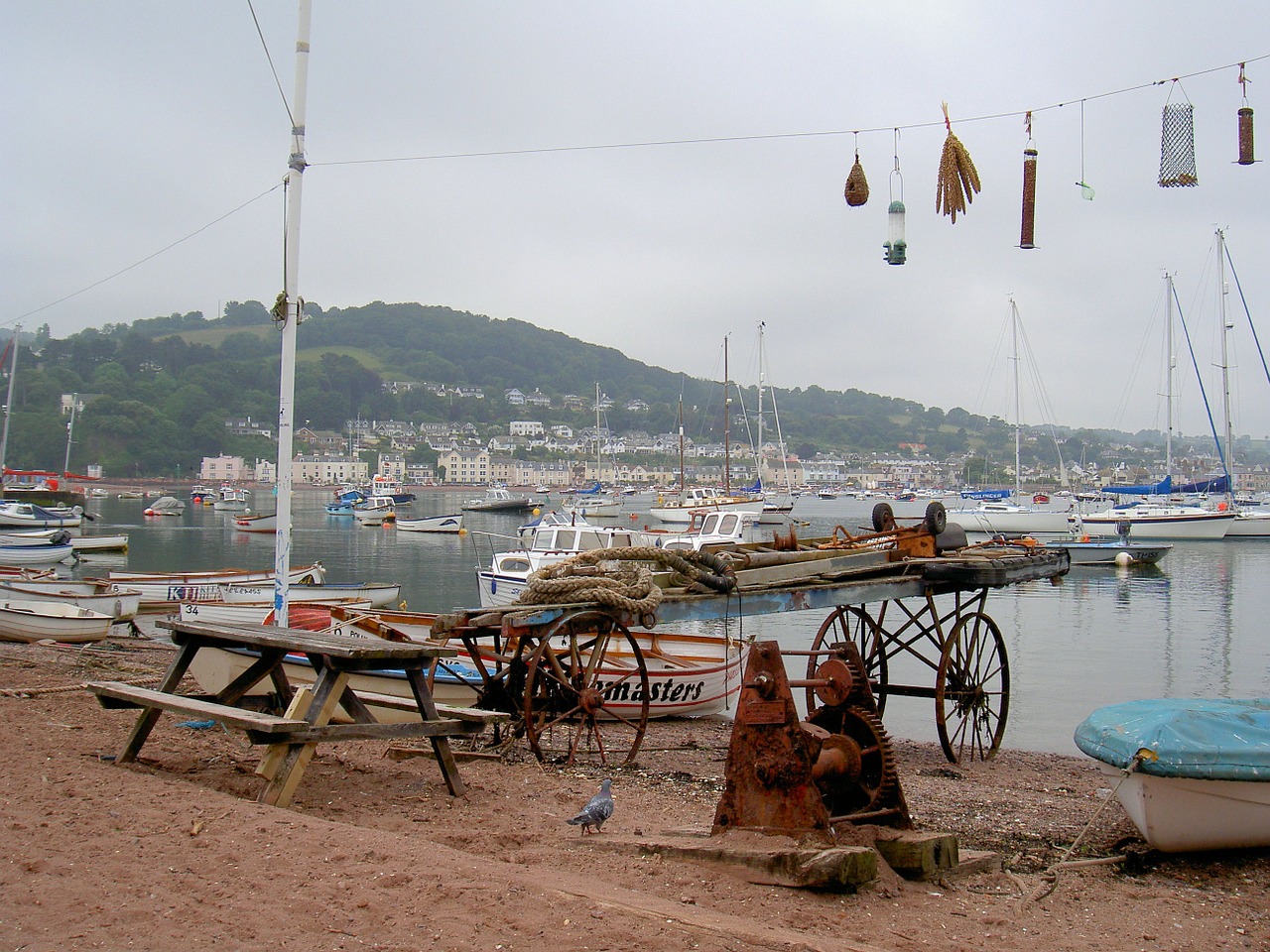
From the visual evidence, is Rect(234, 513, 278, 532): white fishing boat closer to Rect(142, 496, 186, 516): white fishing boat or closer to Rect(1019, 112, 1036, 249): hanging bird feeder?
Rect(142, 496, 186, 516): white fishing boat

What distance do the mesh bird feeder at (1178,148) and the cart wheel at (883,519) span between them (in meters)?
4.45

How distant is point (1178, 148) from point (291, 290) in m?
9.74

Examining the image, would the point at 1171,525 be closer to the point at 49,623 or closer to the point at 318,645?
the point at 49,623

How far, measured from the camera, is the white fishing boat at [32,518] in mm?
51781

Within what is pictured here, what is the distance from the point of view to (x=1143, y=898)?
21.8 ft

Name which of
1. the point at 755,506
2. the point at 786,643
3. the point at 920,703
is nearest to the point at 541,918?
the point at 920,703

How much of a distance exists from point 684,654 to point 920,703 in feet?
15.1

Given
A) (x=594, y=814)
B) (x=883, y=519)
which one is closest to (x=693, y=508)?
(x=883, y=519)

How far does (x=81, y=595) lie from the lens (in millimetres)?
21953

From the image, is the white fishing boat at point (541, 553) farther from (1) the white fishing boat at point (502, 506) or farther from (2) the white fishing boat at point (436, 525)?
(1) the white fishing boat at point (502, 506)

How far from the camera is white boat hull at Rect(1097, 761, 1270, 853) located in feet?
24.8

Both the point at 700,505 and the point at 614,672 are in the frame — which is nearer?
the point at 614,672

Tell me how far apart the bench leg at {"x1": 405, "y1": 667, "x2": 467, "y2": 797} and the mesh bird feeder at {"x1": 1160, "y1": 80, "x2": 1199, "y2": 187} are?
29.2 ft

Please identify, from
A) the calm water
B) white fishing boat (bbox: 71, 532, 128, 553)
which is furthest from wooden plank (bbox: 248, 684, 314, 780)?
white fishing boat (bbox: 71, 532, 128, 553)
